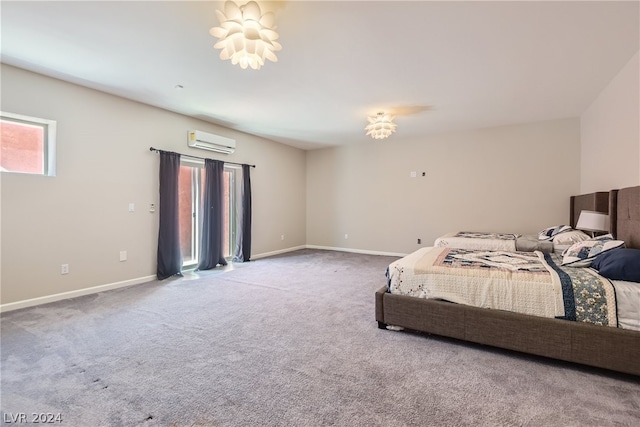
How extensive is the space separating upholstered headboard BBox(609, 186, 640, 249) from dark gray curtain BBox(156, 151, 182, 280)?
18.1 feet

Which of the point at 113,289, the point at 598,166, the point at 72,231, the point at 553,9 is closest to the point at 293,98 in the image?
Answer: the point at 553,9

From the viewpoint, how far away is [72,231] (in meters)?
3.53

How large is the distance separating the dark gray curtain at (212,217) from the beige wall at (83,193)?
0.43 metres

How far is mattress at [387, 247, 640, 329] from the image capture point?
77.0 inches

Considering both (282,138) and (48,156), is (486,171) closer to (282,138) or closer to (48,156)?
(282,138)

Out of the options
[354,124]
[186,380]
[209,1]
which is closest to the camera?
[186,380]

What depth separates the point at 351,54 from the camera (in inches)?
111

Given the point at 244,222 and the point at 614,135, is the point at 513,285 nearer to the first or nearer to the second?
the point at 614,135

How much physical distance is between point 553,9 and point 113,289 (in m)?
5.50

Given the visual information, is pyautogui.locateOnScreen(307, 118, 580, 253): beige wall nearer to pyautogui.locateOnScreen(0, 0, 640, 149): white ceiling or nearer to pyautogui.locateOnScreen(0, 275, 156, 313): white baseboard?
pyautogui.locateOnScreen(0, 0, 640, 149): white ceiling

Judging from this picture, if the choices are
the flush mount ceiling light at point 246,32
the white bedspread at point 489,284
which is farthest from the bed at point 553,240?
the flush mount ceiling light at point 246,32

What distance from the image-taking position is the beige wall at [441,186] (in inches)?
198

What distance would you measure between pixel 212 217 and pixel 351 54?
3601 mm

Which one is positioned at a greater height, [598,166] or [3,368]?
[598,166]
